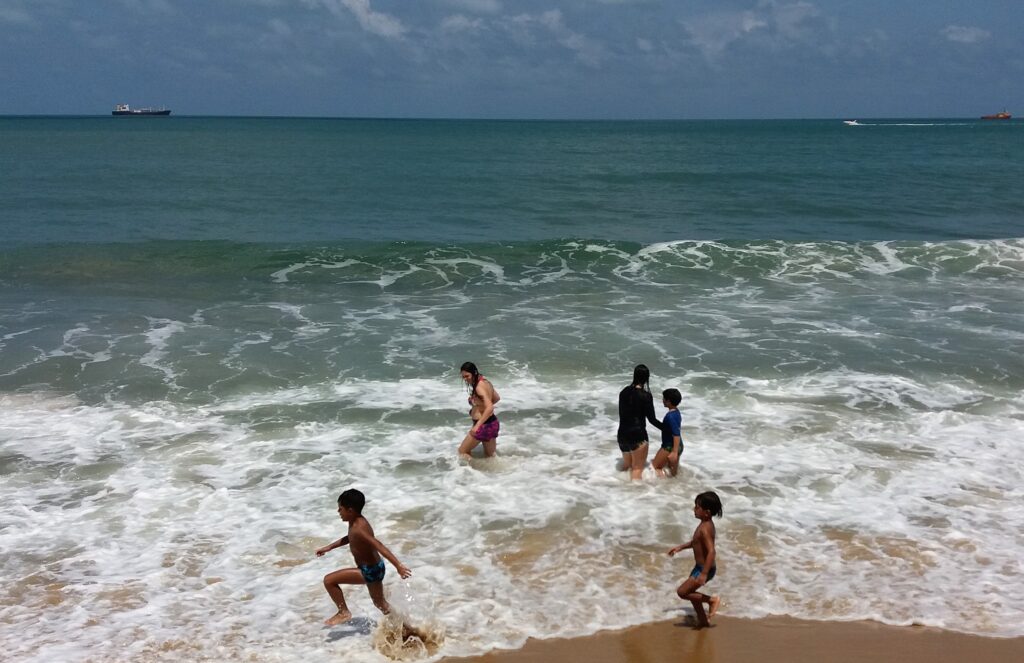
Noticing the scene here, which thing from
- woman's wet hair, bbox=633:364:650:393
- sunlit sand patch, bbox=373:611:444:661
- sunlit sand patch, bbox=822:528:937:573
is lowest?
sunlit sand patch, bbox=373:611:444:661

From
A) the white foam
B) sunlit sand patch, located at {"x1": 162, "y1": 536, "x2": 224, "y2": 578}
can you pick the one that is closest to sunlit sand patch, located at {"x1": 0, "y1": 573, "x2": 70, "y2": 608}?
the white foam

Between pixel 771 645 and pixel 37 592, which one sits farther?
pixel 37 592

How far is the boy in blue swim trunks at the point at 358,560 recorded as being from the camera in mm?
6633

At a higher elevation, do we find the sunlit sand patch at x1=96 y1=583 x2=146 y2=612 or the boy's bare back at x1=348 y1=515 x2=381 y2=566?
the boy's bare back at x1=348 y1=515 x2=381 y2=566

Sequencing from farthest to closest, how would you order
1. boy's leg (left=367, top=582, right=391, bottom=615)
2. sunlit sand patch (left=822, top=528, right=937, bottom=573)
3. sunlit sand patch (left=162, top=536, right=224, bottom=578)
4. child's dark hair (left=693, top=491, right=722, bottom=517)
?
sunlit sand patch (left=822, top=528, right=937, bottom=573), sunlit sand patch (left=162, top=536, right=224, bottom=578), boy's leg (left=367, top=582, right=391, bottom=615), child's dark hair (left=693, top=491, right=722, bottom=517)

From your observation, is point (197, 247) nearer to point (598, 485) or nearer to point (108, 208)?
point (108, 208)

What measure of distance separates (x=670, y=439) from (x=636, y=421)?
43cm

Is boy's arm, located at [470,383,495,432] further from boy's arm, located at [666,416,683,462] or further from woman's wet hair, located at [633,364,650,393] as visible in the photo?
boy's arm, located at [666,416,683,462]

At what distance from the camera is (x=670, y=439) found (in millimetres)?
9578

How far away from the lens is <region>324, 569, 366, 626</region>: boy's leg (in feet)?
23.0

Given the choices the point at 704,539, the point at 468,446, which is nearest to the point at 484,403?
the point at 468,446

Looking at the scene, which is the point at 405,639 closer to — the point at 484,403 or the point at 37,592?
the point at 37,592

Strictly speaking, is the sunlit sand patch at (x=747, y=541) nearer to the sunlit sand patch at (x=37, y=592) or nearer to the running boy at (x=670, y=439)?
the running boy at (x=670, y=439)

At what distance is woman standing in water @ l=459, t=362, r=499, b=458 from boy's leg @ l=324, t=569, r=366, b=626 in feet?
10.5
